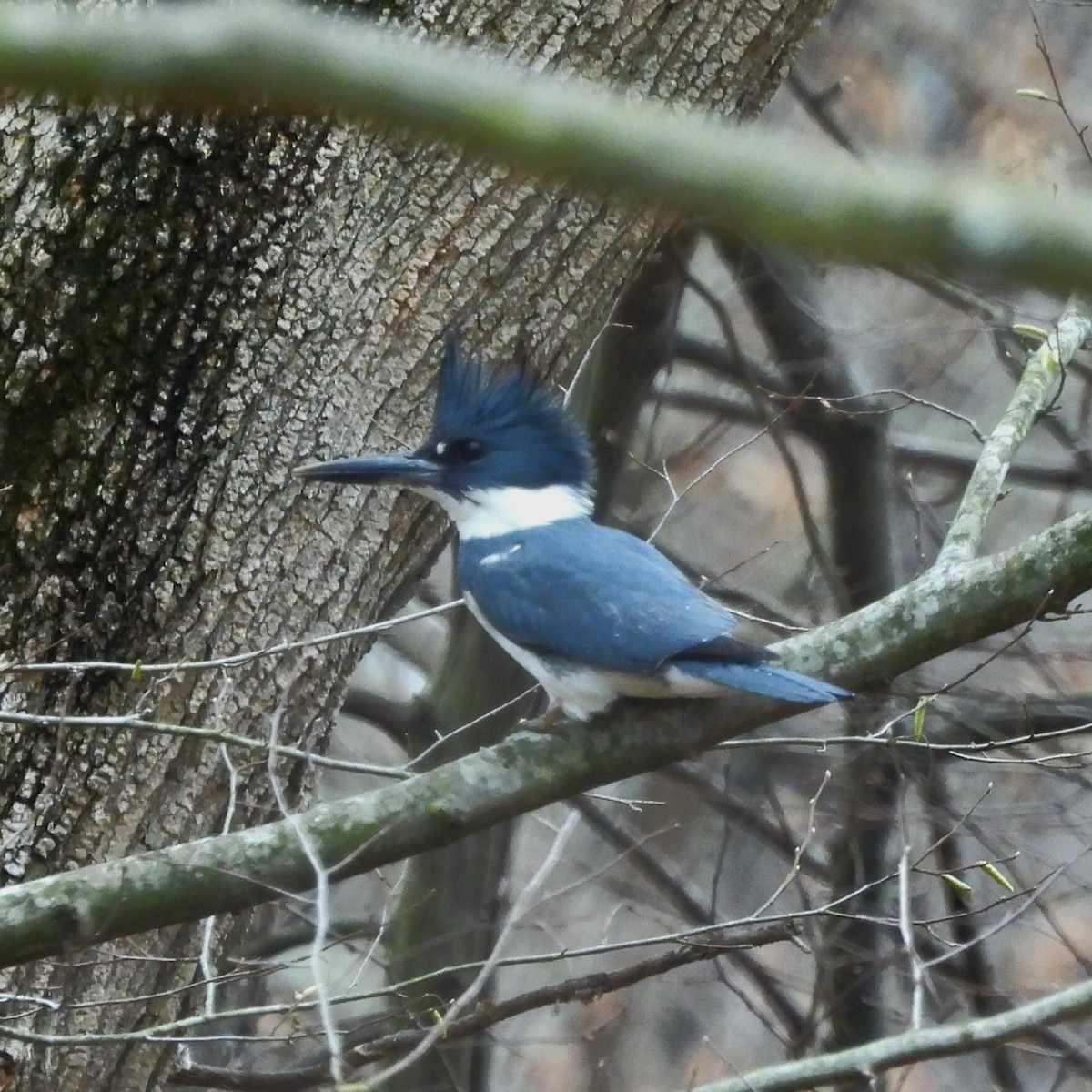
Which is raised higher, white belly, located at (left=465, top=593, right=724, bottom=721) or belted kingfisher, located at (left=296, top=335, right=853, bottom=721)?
belted kingfisher, located at (left=296, top=335, right=853, bottom=721)

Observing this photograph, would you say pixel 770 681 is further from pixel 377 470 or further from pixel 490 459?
pixel 490 459

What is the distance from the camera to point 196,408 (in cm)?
321

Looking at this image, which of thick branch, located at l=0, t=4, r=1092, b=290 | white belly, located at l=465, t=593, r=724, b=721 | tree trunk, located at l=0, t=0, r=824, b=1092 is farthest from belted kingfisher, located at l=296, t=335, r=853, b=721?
thick branch, located at l=0, t=4, r=1092, b=290

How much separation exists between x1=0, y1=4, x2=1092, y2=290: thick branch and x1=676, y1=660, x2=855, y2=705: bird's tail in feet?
6.31

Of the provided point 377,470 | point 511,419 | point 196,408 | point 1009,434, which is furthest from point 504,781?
point 1009,434

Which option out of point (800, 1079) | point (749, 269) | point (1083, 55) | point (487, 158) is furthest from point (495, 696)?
point (1083, 55)

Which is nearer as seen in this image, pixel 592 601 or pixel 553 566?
pixel 592 601

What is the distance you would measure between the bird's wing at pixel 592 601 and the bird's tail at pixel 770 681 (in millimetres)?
21

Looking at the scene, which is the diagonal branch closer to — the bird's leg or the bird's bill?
the bird's leg

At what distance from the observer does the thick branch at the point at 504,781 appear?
234cm

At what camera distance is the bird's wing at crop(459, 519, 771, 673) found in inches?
115

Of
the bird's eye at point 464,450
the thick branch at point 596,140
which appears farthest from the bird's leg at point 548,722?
the thick branch at point 596,140

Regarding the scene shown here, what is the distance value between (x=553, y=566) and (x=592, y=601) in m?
0.17

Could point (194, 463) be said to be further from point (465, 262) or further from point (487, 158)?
point (487, 158)
